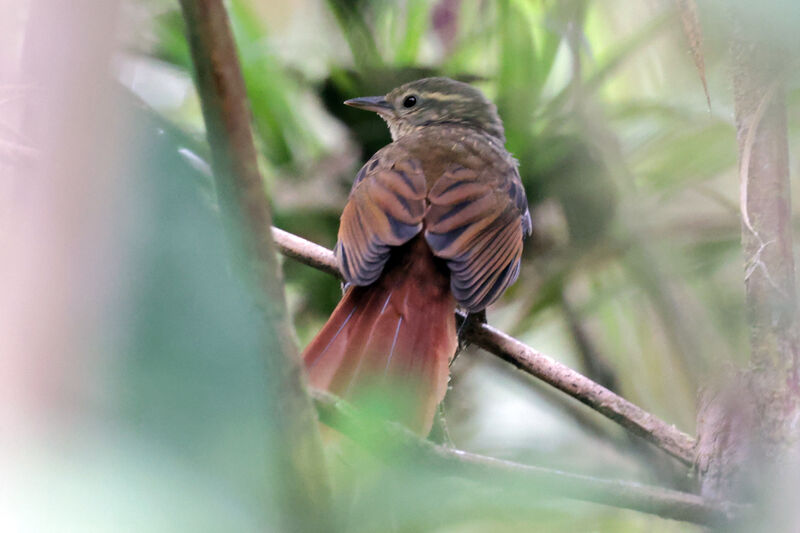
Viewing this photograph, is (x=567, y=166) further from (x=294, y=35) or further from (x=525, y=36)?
(x=294, y=35)

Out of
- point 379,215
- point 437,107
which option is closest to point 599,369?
point 379,215

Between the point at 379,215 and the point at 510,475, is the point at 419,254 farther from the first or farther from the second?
the point at 510,475

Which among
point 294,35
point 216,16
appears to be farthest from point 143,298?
point 294,35

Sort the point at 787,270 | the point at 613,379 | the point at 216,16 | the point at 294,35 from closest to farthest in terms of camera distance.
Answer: the point at 216,16 < the point at 787,270 < the point at 294,35 < the point at 613,379

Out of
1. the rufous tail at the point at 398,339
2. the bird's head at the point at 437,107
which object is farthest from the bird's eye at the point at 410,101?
the rufous tail at the point at 398,339

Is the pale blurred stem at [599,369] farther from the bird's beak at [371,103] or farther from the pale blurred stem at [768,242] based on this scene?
the bird's beak at [371,103]

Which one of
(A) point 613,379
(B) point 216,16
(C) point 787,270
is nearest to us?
(B) point 216,16
